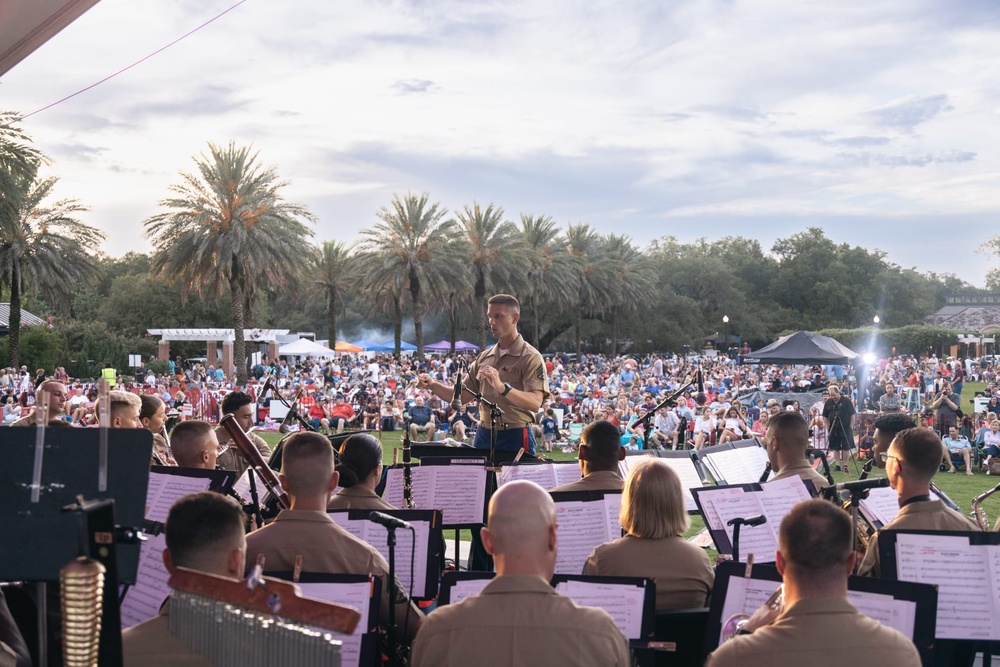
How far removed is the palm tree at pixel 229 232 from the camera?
38250 mm

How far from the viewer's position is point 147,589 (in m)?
4.65

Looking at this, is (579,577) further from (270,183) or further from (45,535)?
(270,183)

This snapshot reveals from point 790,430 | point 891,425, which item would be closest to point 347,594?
point 790,430

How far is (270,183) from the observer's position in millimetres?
39688

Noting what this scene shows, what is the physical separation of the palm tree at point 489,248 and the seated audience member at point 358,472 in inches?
1804

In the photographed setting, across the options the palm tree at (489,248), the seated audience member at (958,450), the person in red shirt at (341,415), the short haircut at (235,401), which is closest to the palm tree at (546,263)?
the palm tree at (489,248)

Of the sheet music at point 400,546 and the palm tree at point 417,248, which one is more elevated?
the palm tree at point 417,248

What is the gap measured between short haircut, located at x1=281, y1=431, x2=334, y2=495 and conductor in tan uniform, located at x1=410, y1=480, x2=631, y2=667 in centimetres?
138

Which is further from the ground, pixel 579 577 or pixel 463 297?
pixel 463 297

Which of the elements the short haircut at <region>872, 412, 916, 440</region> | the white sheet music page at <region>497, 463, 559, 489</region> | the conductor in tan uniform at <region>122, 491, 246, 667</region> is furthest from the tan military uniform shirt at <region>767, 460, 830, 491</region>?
the conductor in tan uniform at <region>122, 491, 246, 667</region>

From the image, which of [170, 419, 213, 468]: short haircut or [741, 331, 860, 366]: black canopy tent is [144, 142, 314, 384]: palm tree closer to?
[741, 331, 860, 366]: black canopy tent

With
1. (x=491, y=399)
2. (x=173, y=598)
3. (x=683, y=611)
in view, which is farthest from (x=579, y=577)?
(x=491, y=399)

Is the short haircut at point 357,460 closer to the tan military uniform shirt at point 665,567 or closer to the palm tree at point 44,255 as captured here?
the tan military uniform shirt at point 665,567

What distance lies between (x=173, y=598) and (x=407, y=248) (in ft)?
152
